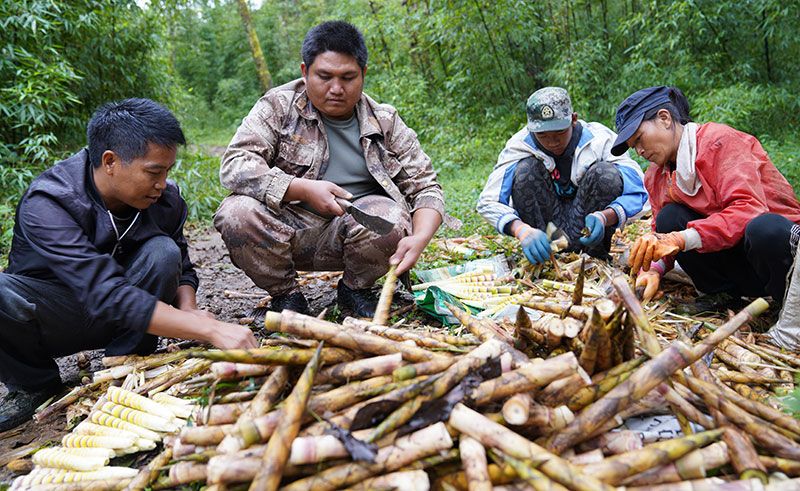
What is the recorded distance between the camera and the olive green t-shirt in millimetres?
3385

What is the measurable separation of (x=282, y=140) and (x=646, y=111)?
6.69 feet

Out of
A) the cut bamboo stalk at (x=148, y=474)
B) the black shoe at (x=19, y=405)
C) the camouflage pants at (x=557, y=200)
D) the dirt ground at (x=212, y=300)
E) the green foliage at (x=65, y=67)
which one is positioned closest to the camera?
the cut bamboo stalk at (x=148, y=474)

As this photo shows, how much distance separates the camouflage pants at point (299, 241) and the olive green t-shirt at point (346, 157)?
0.56 feet

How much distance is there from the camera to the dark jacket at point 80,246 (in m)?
2.20

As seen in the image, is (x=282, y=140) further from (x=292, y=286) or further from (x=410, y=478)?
(x=410, y=478)

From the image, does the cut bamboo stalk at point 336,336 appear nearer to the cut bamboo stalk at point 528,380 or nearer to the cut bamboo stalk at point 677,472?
the cut bamboo stalk at point 528,380

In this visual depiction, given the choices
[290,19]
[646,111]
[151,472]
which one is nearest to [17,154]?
[151,472]

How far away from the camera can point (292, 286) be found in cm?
328

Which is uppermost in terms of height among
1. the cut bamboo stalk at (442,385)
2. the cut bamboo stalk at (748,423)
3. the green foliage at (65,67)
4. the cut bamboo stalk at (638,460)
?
the green foliage at (65,67)

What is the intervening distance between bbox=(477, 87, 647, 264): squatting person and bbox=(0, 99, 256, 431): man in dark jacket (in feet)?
7.08

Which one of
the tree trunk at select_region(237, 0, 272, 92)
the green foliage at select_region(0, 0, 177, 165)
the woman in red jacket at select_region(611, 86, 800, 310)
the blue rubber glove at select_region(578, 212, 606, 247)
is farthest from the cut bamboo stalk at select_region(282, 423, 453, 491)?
the tree trunk at select_region(237, 0, 272, 92)

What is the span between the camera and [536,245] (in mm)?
3398

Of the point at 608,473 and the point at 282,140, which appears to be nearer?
the point at 608,473

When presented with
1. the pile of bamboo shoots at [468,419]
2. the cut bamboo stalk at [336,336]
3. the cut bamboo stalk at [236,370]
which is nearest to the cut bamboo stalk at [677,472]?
the pile of bamboo shoots at [468,419]
